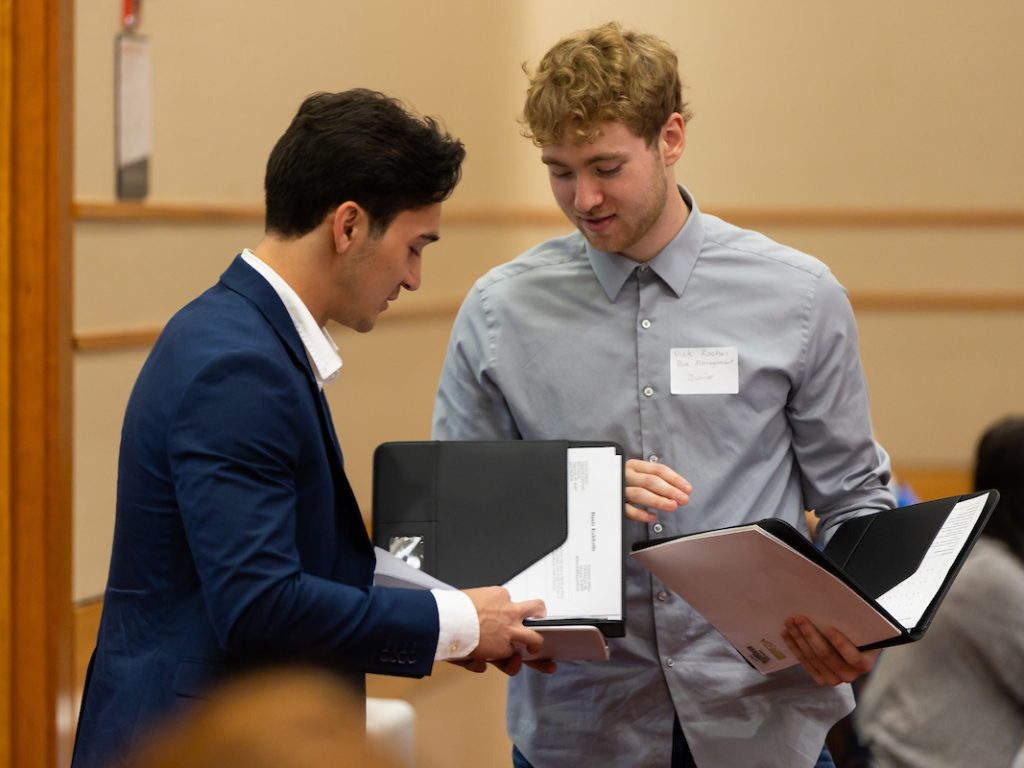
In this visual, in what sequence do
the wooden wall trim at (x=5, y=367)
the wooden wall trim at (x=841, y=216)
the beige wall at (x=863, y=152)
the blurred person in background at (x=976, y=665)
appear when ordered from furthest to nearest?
the wooden wall trim at (x=841, y=216)
the beige wall at (x=863, y=152)
the wooden wall trim at (x=5, y=367)
the blurred person in background at (x=976, y=665)

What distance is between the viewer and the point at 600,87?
1.85 metres

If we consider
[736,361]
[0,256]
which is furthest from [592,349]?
[0,256]

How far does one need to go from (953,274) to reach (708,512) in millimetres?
3748

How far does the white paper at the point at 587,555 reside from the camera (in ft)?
5.51

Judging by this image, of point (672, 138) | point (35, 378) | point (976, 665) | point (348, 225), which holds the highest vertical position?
point (672, 138)

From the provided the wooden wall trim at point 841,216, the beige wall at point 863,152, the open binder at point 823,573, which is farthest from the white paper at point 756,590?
the wooden wall trim at point 841,216

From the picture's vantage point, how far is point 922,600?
1.59 m

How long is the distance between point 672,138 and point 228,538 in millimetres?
955

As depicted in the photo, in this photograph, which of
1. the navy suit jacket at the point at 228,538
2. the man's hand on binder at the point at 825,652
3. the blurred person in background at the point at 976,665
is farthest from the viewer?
the blurred person in background at the point at 976,665

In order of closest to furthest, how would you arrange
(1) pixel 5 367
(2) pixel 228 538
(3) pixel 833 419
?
(2) pixel 228 538
(3) pixel 833 419
(1) pixel 5 367

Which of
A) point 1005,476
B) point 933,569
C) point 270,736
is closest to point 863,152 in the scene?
point 1005,476

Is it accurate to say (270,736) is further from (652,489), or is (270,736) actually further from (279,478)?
(652,489)

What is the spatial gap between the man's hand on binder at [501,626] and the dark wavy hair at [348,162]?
1.54 feet

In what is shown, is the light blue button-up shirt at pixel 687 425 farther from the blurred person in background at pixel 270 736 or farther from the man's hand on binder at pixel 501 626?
the blurred person in background at pixel 270 736
